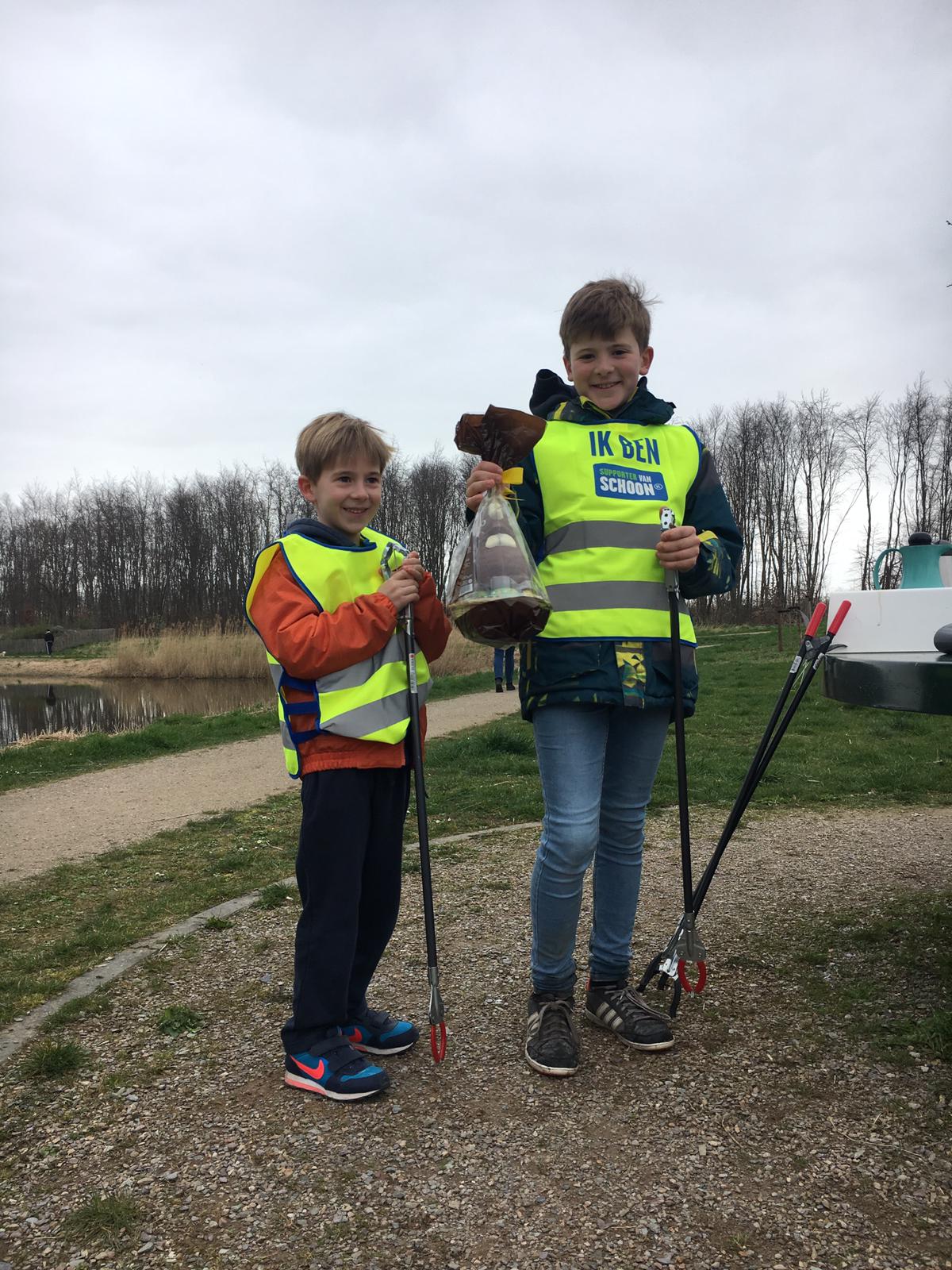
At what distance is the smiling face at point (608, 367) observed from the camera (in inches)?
114

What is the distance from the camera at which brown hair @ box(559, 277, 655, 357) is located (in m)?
2.86

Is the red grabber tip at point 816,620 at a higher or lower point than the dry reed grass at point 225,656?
higher

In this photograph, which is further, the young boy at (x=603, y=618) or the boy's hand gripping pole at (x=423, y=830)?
the young boy at (x=603, y=618)

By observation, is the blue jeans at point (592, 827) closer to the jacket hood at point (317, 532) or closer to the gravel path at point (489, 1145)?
the gravel path at point (489, 1145)

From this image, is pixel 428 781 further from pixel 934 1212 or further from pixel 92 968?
pixel 934 1212

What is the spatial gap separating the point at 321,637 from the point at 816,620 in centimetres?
152

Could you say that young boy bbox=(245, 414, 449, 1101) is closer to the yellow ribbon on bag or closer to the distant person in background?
the yellow ribbon on bag

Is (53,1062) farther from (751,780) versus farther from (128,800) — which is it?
(128,800)

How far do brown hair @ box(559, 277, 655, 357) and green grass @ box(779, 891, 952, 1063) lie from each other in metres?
2.27

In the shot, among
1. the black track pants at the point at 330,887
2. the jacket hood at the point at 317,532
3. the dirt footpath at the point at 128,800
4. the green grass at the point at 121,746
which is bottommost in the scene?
the green grass at the point at 121,746

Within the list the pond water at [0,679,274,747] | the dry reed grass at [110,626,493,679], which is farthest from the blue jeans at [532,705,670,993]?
the dry reed grass at [110,626,493,679]

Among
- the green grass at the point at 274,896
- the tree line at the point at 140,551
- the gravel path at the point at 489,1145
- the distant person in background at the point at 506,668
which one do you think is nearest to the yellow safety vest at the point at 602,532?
the gravel path at the point at 489,1145

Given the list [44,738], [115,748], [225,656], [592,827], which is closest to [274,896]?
[592,827]

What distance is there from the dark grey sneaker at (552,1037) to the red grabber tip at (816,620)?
1.39 metres
